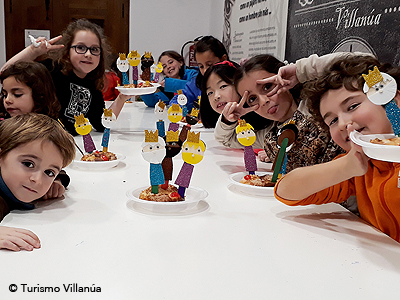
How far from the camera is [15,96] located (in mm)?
1587

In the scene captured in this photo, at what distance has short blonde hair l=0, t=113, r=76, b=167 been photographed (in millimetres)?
925

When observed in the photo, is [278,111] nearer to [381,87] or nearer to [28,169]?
[381,87]

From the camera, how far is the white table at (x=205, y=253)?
640 mm

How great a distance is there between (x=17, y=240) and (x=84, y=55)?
5.02ft

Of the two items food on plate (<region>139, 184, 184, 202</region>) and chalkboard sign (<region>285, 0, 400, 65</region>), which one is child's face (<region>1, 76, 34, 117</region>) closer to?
food on plate (<region>139, 184, 184, 202</region>)

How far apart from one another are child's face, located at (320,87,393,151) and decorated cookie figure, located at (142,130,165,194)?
41 centimetres

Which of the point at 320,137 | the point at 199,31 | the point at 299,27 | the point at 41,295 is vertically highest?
the point at 199,31

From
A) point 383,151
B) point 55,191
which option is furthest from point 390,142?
point 55,191

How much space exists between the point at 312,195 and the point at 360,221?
128 mm

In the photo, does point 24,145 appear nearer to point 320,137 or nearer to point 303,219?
point 303,219

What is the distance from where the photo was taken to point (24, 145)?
92 centimetres

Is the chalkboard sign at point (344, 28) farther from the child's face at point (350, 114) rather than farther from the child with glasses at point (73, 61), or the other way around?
the child with glasses at point (73, 61)

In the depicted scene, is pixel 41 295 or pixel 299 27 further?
pixel 299 27

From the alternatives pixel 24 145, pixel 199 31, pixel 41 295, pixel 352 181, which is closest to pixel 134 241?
pixel 41 295
